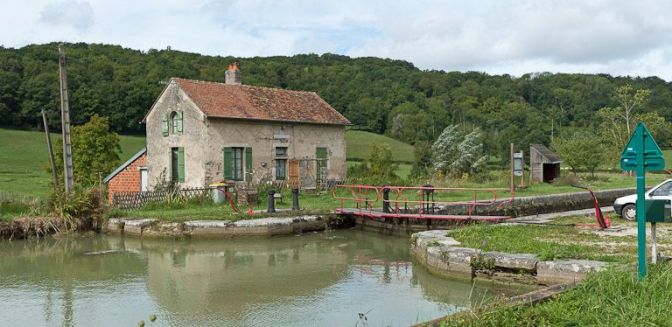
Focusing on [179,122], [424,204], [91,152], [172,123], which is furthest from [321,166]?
[91,152]

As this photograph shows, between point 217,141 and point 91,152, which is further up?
point 217,141

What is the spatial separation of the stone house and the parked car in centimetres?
1283

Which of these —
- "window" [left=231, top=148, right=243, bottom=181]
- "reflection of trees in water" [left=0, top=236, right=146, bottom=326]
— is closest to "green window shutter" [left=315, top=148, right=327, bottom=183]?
"window" [left=231, top=148, right=243, bottom=181]

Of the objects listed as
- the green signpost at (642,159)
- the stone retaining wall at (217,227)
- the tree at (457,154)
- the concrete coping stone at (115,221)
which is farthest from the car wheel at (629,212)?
the tree at (457,154)

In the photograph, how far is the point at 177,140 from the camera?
2369 centimetres

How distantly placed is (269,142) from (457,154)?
15665mm

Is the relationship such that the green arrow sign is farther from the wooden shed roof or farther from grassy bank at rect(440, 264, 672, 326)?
the wooden shed roof

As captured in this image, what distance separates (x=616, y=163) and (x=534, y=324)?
134 ft

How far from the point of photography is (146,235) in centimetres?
1700

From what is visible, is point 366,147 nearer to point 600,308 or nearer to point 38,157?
point 38,157

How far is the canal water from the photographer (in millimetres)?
8477

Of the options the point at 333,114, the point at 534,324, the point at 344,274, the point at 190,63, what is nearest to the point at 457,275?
the point at 344,274

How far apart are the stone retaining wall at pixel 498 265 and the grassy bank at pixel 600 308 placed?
5.74 ft

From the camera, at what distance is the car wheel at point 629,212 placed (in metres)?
14.8
